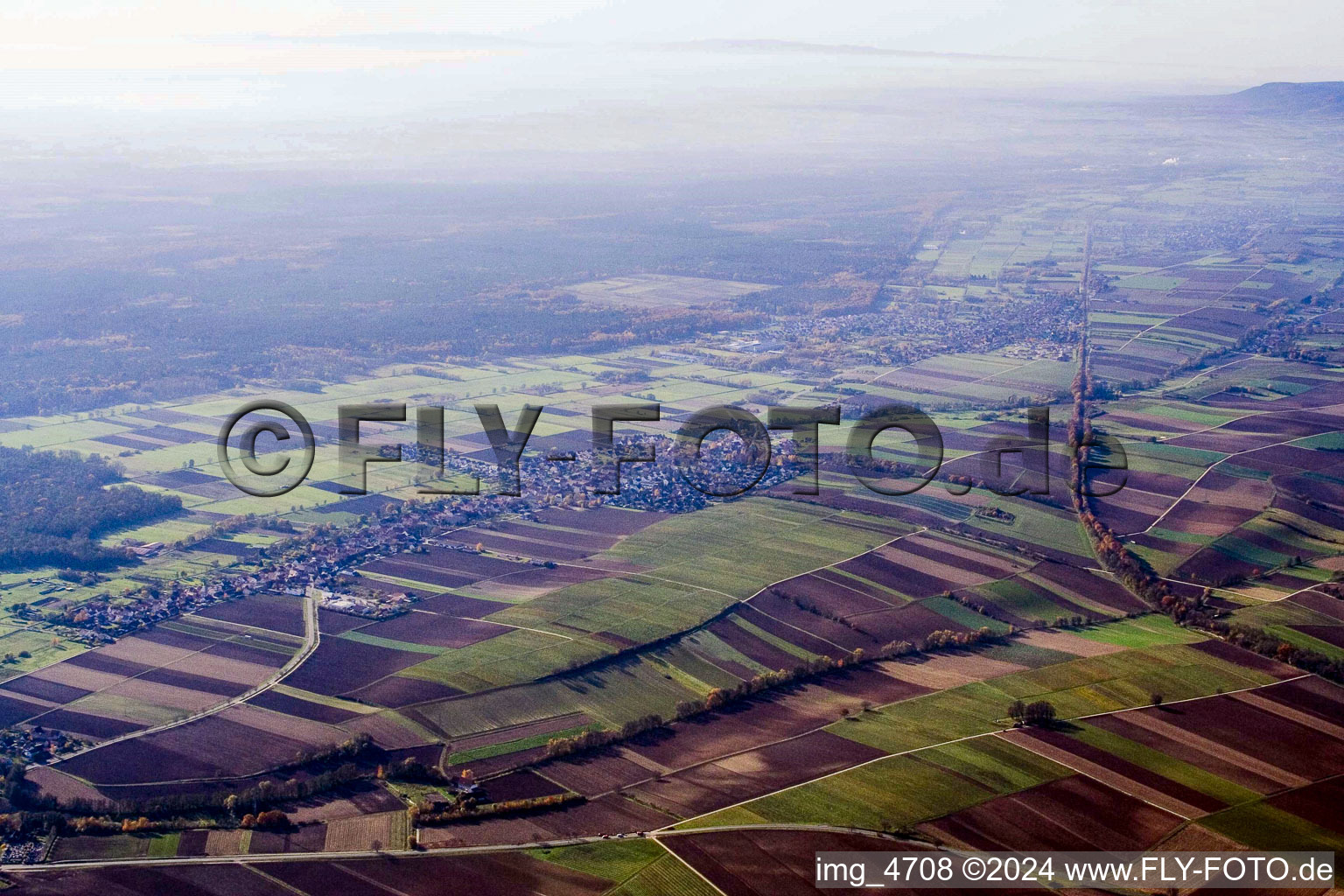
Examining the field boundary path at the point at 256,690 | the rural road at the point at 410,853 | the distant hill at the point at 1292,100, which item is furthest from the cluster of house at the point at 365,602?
the distant hill at the point at 1292,100

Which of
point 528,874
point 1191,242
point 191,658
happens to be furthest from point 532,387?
point 1191,242

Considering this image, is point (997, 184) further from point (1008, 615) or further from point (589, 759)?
point (589, 759)

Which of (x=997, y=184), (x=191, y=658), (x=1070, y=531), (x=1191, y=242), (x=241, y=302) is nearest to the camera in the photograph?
(x=191, y=658)

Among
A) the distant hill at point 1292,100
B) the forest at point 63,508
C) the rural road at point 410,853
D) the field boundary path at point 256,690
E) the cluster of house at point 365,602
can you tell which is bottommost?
the rural road at point 410,853

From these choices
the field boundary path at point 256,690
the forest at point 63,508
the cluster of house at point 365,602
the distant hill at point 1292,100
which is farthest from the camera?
the distant hill at point 1292,100

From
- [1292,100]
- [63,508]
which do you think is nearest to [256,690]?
[63,508]

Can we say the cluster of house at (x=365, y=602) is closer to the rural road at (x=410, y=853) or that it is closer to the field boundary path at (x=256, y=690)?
the field boundary path at (x=256, y=690)

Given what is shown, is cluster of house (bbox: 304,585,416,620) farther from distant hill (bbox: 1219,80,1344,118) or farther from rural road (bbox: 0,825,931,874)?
distant hill (bbox: 1219,80,1344,118)
